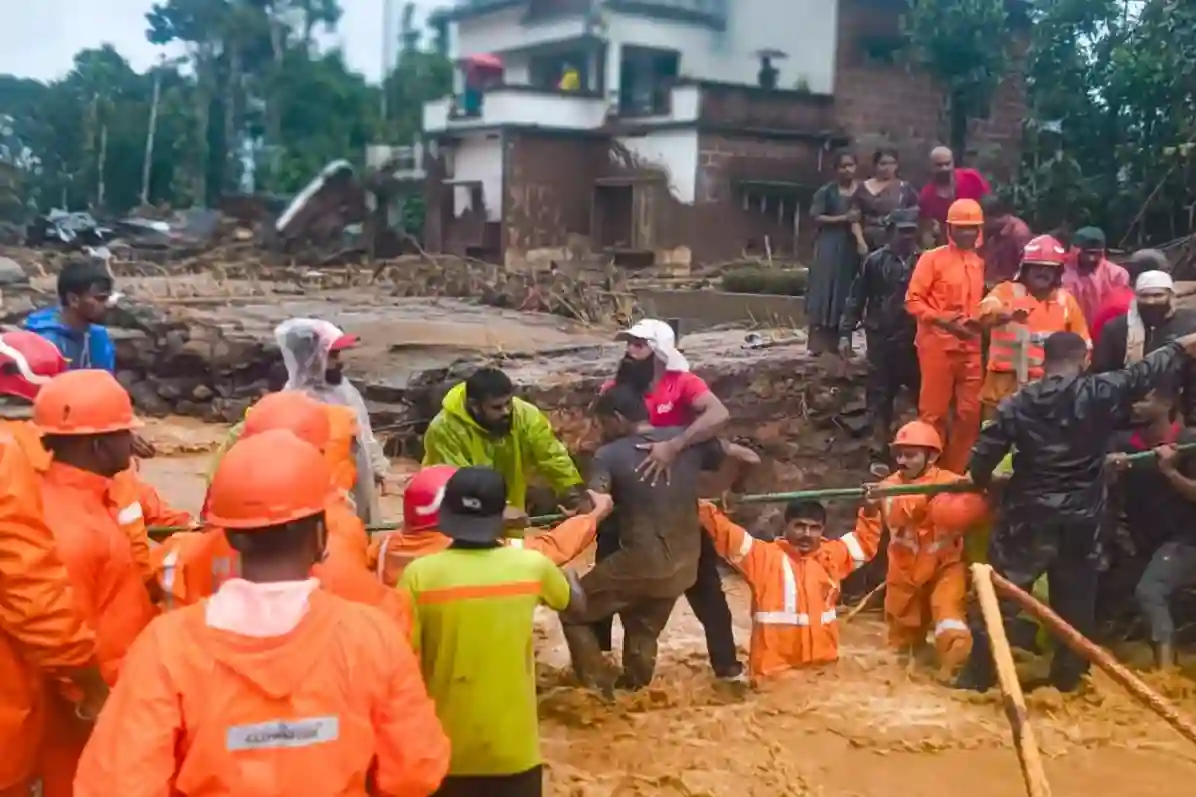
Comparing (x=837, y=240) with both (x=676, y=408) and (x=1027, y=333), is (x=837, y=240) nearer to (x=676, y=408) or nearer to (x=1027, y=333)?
(x=1027, y=333)

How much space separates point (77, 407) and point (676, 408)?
2924 millimetres

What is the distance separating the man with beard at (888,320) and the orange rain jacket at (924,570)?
2148 millimetres

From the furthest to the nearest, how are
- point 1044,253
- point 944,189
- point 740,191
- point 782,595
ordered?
1. point 740,191
2. point 944,189
3. point 1044,253
4. point 782,595

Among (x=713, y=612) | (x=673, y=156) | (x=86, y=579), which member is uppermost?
(x=673, y=156)

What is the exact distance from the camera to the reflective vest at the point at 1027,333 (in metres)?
6.83

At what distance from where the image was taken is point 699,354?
9.79 metres

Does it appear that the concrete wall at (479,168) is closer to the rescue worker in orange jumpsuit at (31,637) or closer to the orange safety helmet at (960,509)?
the orange safety helmet at (960,509)

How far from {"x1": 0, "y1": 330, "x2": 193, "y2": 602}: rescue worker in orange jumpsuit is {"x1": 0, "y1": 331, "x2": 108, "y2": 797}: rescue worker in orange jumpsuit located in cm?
9

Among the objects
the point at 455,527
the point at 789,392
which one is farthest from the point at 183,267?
the point at 455,527

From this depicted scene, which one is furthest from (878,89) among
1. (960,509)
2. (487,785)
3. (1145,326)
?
(487,785)

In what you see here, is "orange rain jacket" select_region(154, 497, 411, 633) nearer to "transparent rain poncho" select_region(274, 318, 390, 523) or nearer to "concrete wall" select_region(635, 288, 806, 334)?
"transparent rain poncho" select_region(274, 318, 390, 523)

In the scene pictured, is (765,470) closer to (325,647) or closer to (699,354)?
(699,354)

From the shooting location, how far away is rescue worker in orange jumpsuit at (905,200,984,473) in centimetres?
720

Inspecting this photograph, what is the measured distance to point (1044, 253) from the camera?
6734 millimetres
